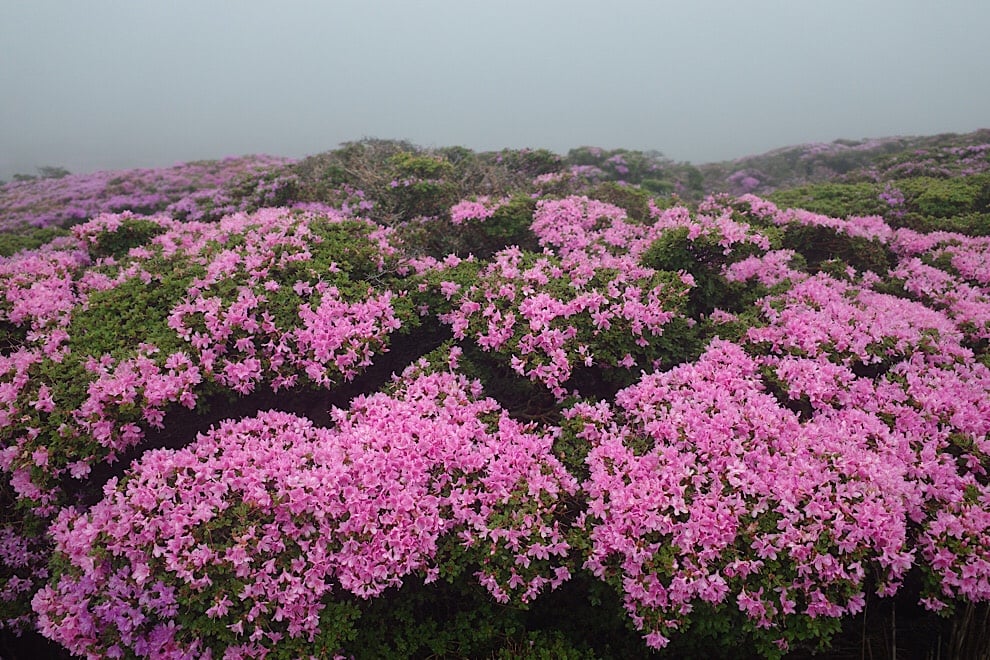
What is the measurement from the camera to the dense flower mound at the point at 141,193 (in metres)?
13.5

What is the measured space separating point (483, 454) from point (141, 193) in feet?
67.8

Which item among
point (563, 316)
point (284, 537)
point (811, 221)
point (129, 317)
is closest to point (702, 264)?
point (563, 316)

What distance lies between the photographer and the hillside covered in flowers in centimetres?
393

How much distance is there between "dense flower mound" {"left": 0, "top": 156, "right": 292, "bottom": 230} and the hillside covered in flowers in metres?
A: 6.35

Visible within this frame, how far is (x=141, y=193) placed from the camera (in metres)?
19.5

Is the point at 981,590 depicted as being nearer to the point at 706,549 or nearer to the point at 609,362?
the point at 706,549

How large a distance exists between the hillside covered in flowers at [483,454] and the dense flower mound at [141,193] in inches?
250

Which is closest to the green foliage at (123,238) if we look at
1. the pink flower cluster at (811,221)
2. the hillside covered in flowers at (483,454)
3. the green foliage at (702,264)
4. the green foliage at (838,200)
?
the hillside covered in flowers at (483,454)

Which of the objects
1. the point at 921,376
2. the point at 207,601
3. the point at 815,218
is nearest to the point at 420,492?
the point at 207,601

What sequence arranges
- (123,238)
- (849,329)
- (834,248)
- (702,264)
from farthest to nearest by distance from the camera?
(834,248)
(123,238)
(702,264)
(849,329)

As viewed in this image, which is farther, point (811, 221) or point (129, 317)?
point (811, 221)

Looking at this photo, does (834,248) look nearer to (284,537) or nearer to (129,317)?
(284,537)

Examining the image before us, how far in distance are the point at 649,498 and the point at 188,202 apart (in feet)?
50.8

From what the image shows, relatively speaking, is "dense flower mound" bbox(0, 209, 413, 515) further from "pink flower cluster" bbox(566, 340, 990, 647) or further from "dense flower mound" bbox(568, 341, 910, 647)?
"dense flower mound" bbox(568, 341, 910, 647)
